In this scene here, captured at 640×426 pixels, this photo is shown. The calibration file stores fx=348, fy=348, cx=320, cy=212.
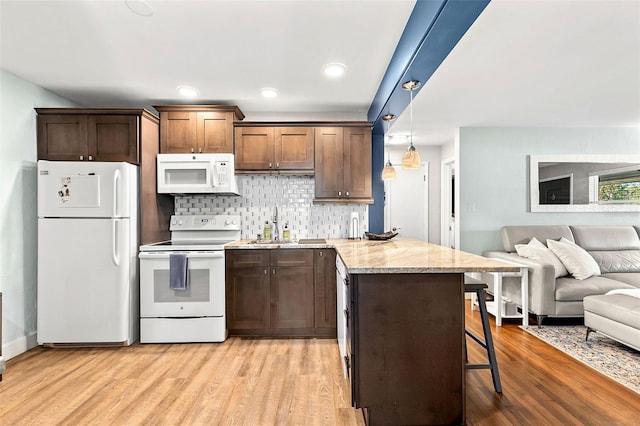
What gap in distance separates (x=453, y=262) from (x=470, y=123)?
2993 millimetres

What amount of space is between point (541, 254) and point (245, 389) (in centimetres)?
320

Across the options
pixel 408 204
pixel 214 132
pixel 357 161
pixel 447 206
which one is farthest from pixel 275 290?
pixel 447 206

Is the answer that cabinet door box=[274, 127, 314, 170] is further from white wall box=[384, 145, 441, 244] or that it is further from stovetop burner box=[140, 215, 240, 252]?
white wall box=[384, 145, 441, 244]

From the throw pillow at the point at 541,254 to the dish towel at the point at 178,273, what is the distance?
3.47m

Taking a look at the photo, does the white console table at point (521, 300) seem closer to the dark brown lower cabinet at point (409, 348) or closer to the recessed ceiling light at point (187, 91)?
the dark brown lower cabinet at point (409, 348)

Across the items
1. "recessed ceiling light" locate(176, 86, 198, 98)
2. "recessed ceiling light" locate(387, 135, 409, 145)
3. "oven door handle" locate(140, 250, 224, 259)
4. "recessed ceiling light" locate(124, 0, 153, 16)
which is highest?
"recessed ceiling light" locate(124, 0, 153, 16)

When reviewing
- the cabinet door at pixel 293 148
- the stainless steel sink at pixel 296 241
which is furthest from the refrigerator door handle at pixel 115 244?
the cabinet door at pixel 293 148

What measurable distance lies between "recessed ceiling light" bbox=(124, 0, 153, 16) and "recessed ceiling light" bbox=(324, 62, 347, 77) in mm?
1276

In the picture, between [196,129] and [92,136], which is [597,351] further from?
[92,136]

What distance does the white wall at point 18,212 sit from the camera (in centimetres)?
283

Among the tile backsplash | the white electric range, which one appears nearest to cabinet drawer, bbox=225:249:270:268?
the white electric range

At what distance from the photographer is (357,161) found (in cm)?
368

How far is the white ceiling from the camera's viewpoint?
2012mm

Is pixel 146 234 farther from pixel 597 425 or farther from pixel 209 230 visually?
pixel 597 425
